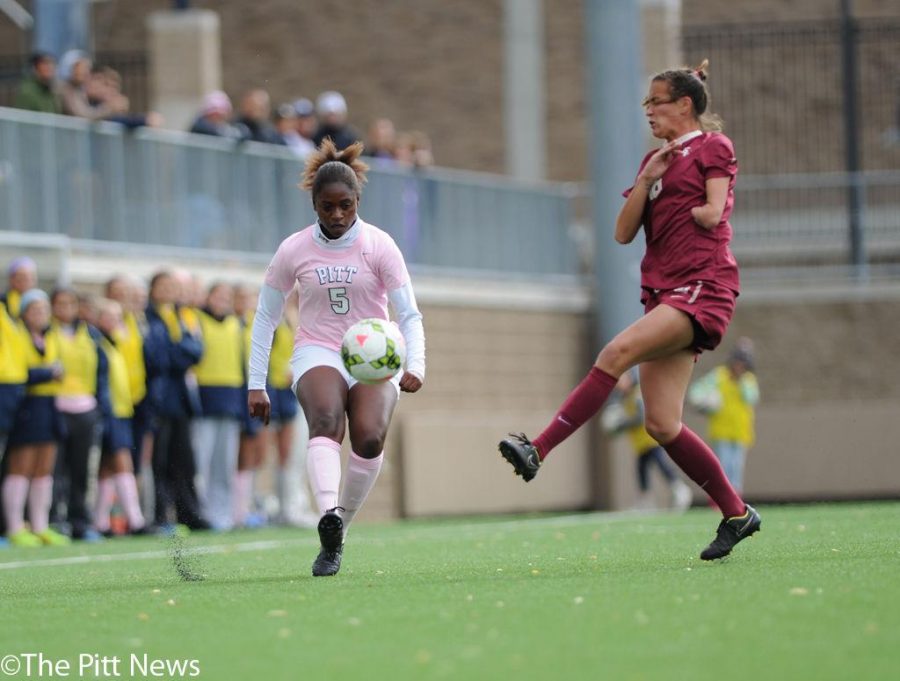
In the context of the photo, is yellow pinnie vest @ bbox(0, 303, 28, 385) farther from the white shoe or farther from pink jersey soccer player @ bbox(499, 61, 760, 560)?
the white shoe

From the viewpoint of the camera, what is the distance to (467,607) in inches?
308

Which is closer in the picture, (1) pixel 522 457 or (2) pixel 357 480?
(1) pixel 522 457

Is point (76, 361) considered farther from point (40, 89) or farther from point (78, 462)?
point (40, 89)

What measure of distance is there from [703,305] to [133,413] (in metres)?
9.28

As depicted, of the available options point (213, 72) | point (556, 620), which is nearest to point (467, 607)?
point (556, 620)

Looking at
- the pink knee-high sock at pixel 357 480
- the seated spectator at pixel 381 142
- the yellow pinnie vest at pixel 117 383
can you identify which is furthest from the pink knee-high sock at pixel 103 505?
the pink knee-high sock at pixel 357 480

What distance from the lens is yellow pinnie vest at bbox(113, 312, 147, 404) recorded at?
57.5 ft

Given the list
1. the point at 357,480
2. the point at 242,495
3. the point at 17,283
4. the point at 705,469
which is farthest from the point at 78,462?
the point at 705,469

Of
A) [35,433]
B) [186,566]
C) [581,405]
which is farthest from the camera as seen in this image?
[35,433]

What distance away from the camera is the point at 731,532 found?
958 centimetres

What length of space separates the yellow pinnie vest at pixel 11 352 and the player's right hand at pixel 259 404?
6648 millimetres

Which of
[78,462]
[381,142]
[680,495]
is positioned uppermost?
[381,142]

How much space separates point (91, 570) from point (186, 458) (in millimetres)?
6411

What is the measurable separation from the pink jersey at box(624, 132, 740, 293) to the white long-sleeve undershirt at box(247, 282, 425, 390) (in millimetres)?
1187
